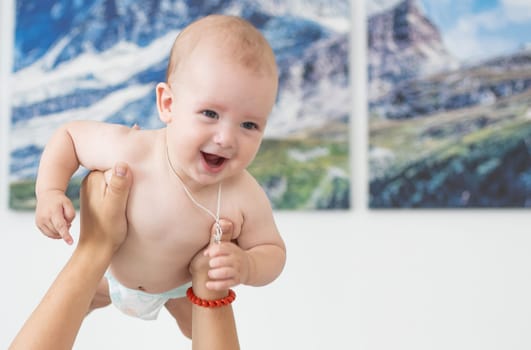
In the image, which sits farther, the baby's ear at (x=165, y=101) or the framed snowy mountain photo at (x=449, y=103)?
the framed snowy mountain photo at (x=449, y=103)

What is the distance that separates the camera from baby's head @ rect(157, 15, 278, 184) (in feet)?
2.14

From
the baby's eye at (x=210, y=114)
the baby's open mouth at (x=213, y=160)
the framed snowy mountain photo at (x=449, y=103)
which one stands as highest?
the framed snowy mountain photo at (x=449, y=103)

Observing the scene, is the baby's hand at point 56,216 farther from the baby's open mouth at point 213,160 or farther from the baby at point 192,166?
the baby's open mouth at point 213,160

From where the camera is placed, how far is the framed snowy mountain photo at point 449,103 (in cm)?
185

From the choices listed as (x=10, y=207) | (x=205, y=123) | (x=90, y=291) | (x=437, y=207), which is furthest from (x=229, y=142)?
(x=10, y=207)

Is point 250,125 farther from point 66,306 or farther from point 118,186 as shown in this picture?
point 66,306

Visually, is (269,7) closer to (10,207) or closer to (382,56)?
(382,56)

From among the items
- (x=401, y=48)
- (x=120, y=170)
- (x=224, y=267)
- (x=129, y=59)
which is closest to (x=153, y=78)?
(x=129, y=59)

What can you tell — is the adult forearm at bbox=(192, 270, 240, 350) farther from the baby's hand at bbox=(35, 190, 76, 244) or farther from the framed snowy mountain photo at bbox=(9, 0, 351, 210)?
the framed snowy mountain photo at bbox=(9, 0, 351, 210)

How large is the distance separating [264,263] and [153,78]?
1.59m

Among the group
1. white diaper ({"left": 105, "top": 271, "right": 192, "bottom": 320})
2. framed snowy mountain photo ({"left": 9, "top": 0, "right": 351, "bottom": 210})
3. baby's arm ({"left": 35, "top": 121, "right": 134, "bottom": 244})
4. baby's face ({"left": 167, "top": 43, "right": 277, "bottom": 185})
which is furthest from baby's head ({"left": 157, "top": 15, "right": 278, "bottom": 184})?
framed snowy mountain photo ({"left": 9, "top": 0, "right": 351, "bottom": 210})

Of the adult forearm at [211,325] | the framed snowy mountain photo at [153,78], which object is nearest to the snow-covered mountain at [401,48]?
the framed snowy mountain photo at [153,78]

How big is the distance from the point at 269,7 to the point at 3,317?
1642 millimetres

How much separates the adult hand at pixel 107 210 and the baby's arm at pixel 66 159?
1.1 inches
